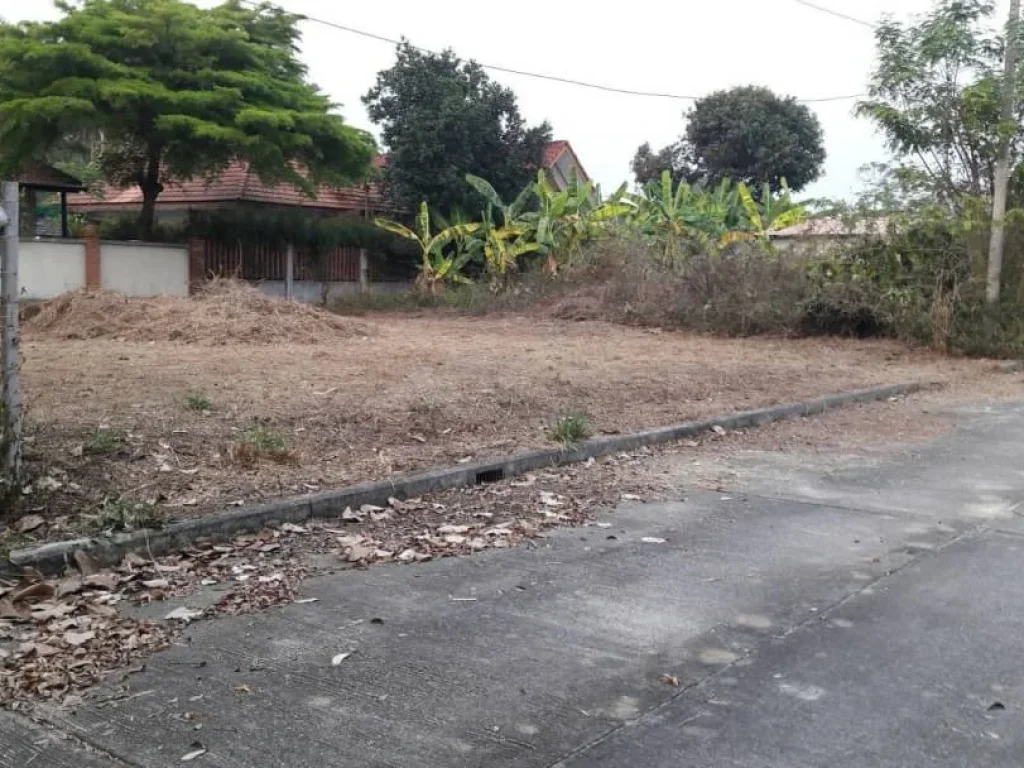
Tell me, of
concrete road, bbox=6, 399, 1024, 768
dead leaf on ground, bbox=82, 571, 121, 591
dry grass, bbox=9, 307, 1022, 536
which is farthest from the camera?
dry grass, bbox=9, 307, 1022, 536

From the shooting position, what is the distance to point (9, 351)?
5.68 meters

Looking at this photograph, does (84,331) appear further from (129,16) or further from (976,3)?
(976,3)

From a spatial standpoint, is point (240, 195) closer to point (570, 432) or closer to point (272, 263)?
point (272, 263)

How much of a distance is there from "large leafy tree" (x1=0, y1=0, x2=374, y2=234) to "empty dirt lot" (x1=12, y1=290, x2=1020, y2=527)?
6.92 meters

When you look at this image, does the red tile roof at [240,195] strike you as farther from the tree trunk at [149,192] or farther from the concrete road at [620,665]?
the concrete road at [620,665]

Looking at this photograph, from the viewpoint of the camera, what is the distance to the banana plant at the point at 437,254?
1112 inches

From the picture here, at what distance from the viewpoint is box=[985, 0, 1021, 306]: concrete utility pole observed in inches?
636

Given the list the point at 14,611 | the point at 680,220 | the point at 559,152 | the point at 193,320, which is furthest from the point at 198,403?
the point at 559,152

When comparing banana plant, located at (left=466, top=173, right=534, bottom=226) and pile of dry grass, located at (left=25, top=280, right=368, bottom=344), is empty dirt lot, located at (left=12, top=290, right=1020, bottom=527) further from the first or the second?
banana plant, located at (left=466, top=173, right=534, bottom=226)

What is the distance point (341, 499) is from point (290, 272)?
22.8 metres

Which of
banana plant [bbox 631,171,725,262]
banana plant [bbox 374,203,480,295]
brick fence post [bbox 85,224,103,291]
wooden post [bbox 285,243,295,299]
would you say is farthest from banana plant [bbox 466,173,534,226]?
brick fence post [bbox 85,224,103,291]

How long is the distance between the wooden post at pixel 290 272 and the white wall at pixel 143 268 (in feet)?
11.6

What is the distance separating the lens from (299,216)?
28406mm

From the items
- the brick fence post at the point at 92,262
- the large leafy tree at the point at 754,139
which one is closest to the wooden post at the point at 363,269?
the brick fence post at the point at 92,262
